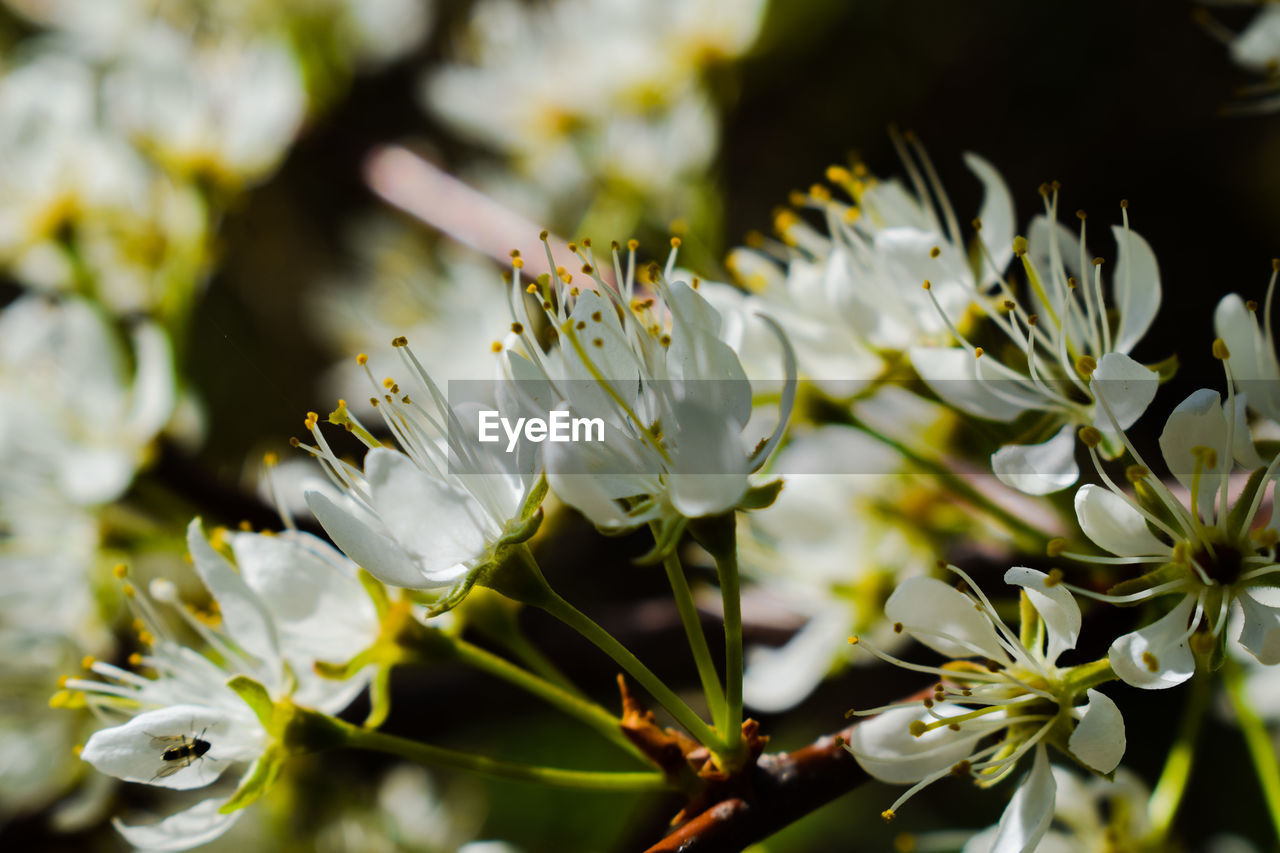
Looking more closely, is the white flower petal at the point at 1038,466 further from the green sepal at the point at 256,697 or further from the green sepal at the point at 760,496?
the green sepal at the point at 256,697

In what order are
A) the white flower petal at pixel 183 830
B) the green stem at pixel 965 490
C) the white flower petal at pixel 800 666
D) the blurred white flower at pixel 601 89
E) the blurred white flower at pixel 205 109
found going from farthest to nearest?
the blurred white flower at pixel 601 89
the blurred white flower at pixel 205 109
the white flower petal at pixel 800 666
the green stem at pixel 965 490
the white flower petal at pixel 183 830

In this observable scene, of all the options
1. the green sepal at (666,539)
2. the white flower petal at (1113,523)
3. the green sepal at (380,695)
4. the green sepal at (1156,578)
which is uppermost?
the green sepal at (666,539)

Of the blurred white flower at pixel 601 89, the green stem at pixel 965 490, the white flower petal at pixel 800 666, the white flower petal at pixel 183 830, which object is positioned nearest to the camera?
the white flower petal at pixel 183 830

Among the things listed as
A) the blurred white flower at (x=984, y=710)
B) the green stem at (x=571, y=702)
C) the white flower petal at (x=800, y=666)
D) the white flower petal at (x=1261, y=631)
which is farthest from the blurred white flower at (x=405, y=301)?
the white flower petal at (x=1261, y=631)

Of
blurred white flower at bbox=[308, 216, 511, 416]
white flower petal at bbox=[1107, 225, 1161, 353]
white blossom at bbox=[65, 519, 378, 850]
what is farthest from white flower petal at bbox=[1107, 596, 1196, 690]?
blurred white flower at bbox=[308, 216, 511, 416]

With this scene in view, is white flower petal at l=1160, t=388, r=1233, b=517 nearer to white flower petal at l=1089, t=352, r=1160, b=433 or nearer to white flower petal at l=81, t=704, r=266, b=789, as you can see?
white flower petal at l=1089, t=352, r=1160, b=433

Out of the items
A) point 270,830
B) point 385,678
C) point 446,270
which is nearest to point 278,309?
point 446,270
